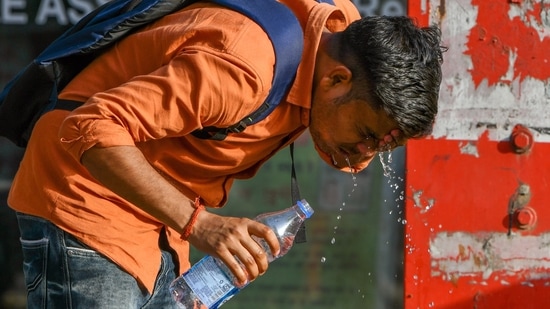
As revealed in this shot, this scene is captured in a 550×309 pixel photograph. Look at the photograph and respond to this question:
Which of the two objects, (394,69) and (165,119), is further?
(394,69)

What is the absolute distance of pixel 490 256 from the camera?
4.54 meters

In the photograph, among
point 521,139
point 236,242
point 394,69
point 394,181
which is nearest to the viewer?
point 236,242

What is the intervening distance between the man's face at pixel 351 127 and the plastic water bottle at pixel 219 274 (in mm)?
193

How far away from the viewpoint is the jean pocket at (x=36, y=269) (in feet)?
9.34

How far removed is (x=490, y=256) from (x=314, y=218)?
75 centimetres

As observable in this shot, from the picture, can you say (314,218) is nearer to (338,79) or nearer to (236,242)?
(338,79)

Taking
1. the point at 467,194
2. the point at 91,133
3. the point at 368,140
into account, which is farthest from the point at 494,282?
the point at 91,133

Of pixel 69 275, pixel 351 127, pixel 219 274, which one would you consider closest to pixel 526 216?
pixel 351 127

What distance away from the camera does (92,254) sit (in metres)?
2.79

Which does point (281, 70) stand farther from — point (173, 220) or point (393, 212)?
point (393, 212)

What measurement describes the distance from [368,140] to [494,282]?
1.96 m

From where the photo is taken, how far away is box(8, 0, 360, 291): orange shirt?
2.44 meters

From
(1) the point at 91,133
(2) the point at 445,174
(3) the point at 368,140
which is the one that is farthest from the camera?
(2) the point at 445,174

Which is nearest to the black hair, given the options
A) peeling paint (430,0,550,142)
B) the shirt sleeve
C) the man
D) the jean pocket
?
the man
